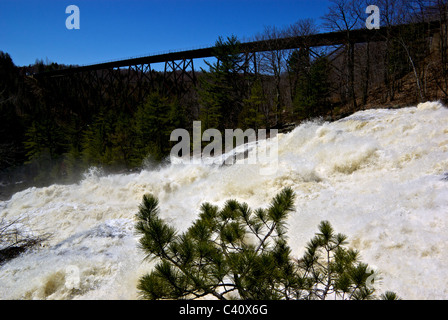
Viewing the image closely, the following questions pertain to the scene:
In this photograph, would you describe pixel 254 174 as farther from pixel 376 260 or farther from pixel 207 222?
pixel 207 222

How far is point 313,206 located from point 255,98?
1163 cm

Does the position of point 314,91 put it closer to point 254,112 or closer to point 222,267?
point 254,112

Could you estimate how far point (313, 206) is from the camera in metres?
5.79

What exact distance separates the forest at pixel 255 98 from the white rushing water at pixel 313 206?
4756 millimetres

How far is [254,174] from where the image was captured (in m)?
8.34

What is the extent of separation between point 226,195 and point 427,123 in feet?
21.6

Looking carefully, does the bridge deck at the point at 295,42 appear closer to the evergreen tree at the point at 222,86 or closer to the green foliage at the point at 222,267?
the evergreen tree at the point at 222,86

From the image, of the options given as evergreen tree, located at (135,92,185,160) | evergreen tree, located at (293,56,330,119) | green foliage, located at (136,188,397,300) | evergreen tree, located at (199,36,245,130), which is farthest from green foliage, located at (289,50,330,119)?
green foliage, located at (136,188,397,300)

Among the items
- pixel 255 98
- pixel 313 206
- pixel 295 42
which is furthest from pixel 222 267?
pixel 295 42

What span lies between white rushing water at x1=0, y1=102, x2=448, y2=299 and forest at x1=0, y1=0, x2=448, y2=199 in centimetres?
476

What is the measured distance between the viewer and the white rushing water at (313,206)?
3701mm
